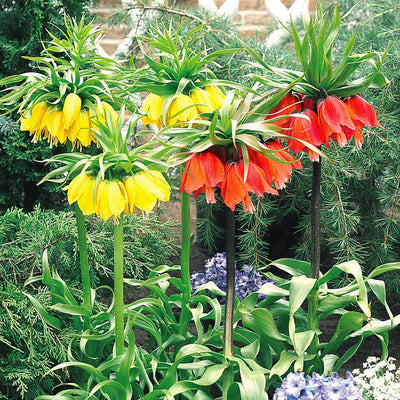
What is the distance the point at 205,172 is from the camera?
1.14 meters

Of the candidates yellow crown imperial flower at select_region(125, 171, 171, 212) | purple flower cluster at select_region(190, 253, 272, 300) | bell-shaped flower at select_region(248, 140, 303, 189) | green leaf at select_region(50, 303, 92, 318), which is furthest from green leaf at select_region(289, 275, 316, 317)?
purple flower cluster at select_region(190, 253, 272, 300)

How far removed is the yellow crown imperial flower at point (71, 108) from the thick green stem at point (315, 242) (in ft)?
1.54

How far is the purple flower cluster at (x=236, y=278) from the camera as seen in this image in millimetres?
1893

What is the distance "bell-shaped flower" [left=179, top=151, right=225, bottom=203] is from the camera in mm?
1139

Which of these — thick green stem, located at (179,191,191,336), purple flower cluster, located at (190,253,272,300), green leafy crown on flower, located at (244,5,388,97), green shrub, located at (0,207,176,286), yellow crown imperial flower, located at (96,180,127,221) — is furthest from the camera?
purple flower cluster, located at (190,253,272,300)

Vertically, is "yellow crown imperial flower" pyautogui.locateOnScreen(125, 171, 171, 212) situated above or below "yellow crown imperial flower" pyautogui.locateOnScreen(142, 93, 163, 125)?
below

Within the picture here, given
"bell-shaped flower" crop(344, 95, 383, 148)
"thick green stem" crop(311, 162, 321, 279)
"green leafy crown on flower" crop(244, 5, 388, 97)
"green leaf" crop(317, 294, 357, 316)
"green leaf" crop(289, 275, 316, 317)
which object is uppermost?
"green leafy crown on flower" crop(244, 5, 388, 97)

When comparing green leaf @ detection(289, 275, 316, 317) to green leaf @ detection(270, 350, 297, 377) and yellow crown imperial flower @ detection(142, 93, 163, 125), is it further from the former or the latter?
yellow crown imperial flower @ detection(142, 93, 163, 125)

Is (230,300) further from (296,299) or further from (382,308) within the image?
(382,308)

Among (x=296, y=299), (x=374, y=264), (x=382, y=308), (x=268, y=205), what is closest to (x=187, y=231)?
(x=296, y=299)

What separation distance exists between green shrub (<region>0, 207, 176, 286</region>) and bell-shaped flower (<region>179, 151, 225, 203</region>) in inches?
26.4

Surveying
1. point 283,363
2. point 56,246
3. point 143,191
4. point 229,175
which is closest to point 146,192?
point 143,191

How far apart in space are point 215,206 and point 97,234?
55 centimetres

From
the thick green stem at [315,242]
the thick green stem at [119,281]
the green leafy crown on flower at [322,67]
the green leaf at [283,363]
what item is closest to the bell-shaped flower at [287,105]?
the green leafy crown on flower at [322,67]
